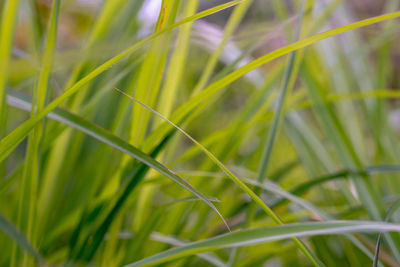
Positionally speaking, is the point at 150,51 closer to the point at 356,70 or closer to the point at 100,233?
the point at 100,233

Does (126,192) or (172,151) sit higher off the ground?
(172,151)

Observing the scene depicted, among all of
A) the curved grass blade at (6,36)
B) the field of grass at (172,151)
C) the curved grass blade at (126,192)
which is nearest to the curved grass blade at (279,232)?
the field of grass at (172,151)

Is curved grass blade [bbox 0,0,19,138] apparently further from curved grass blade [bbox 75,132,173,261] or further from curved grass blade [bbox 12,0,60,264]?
curved grass blade [bbox 75,132,173,261]

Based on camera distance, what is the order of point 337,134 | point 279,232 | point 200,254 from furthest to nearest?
point 337,134
point 200,254
point 279,232

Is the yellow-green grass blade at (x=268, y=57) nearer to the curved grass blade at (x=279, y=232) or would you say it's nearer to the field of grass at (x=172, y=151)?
the field of grass at (x=172, y=151)

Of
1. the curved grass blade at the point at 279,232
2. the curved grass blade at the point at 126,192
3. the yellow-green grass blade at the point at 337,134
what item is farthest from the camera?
the yellow-green grass blade at the point at 337,134

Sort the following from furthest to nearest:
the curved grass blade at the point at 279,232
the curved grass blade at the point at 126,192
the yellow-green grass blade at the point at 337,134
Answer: the yellow-green grass blade at the point at 337,134, the curved grass blade at the point at 126,192, the curved grass blade at the point at 279,232

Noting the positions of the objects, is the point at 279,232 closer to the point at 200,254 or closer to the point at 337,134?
the point at 200,254

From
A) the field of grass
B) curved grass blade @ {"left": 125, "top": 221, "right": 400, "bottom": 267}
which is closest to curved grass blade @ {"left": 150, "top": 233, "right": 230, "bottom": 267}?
the field of grass

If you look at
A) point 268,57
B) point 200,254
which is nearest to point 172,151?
point 200,254
